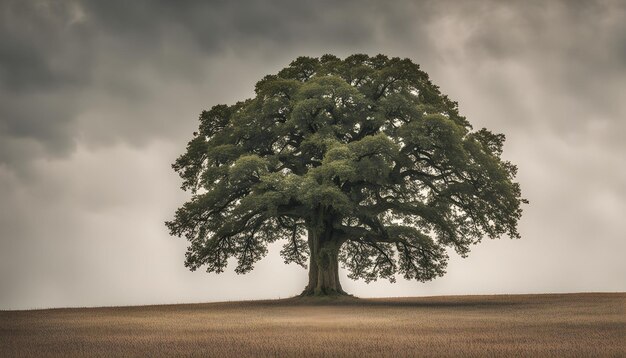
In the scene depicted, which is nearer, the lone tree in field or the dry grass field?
the dry grass field

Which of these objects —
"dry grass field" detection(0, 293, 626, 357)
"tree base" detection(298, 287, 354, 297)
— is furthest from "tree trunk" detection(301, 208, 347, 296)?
"dry grass field" detection(0, 293, 626, 357)

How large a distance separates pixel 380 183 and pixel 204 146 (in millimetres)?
12665

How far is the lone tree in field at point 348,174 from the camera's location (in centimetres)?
4009

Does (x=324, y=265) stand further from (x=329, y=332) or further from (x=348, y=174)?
(x=329, y=332)

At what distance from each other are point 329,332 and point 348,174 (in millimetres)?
15927

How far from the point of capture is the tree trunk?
1679 inches

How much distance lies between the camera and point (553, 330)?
23.5 m

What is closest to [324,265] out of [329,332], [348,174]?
[348,174]

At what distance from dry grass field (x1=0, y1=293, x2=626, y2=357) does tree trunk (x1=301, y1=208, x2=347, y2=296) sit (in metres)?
6.61

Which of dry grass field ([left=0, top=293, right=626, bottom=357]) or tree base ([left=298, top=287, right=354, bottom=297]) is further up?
tree base ([left=298, top=287, right=354, bottom=297])

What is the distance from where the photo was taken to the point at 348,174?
38.0 metres

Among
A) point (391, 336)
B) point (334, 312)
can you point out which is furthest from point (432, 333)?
point (334, 312)

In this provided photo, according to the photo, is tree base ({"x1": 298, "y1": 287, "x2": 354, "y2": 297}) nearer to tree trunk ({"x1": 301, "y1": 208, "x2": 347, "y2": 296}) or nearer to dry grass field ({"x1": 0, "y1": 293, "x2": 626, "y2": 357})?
tree trunk ({"x1": 301, "y1": 208, "x2": 347, "y2": 296})

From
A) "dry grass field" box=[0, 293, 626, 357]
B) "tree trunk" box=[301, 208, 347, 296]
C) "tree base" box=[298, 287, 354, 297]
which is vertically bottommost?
"dry grass field" box=[0, 293, 626, 357]
